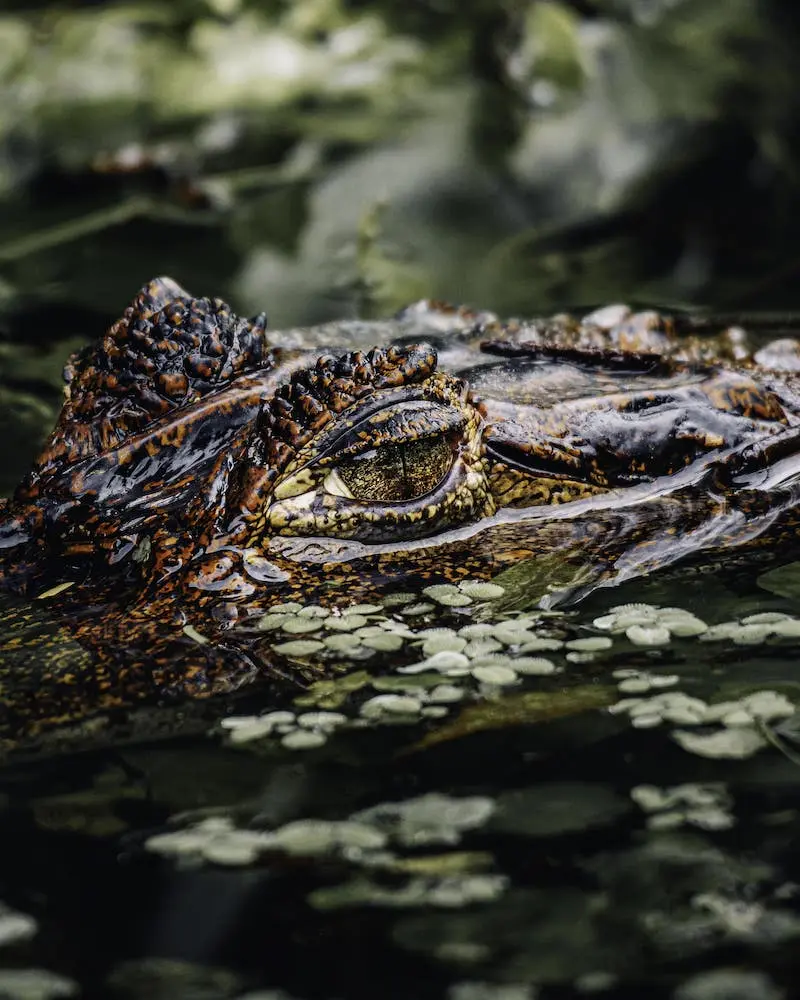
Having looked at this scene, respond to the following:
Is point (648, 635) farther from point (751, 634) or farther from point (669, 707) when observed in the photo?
point (669, 707)

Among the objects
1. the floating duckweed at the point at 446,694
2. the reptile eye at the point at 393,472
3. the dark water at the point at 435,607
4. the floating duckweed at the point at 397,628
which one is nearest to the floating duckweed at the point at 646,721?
the dark water at the point at 435,607

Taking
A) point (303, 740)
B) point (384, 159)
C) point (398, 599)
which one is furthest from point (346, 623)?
point (384, 159)

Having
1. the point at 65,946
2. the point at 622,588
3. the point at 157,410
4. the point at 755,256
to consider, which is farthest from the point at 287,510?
the point at 755,256

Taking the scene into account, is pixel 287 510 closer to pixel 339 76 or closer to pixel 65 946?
pixel 65 946

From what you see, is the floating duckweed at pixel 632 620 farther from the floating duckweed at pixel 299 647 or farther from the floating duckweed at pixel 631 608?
the floating duckweed at pixel 299 647

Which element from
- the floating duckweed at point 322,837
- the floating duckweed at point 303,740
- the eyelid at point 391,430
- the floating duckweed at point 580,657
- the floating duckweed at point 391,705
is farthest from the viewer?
the eyelid at point 391,430

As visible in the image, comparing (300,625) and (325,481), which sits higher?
(325,481)
